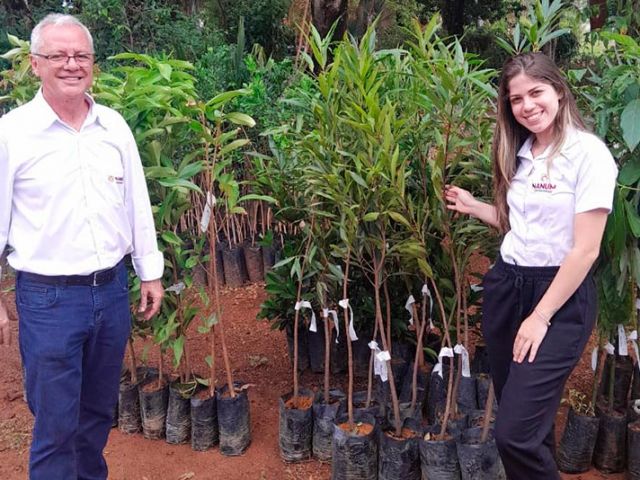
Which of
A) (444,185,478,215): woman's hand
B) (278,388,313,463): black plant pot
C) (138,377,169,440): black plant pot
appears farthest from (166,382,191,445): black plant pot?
(444,185,478,215): woman's hand

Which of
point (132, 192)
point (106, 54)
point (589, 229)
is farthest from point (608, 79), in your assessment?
point (106, 54)

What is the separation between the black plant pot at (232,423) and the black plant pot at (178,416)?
0.19 m

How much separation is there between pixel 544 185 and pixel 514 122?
0.96 ft

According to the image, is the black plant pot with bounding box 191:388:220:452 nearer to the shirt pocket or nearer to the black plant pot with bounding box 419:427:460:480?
the black plant pot with bounding box 419:427:460:480

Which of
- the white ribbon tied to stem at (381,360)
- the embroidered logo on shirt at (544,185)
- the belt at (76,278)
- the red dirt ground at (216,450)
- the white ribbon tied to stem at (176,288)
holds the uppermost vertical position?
the embroidered logo on shirt at (544,185)

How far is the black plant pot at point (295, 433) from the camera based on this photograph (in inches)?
121

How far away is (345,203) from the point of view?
2.66 metres

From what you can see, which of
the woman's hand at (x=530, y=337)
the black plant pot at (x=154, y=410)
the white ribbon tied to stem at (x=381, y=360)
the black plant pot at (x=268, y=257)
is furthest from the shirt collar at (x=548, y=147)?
the black plant pot at (x=268, y=257)

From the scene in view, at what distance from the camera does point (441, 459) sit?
2693 millimetres

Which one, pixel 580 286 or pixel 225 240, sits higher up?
pixel 580 286

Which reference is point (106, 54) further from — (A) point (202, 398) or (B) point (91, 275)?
(B) point (91, 275)

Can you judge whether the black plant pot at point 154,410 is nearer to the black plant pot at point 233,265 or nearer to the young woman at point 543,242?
the young woman at point 543,242

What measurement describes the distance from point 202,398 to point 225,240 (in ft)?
9.86

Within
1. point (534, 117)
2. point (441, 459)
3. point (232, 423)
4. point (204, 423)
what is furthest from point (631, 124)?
point (204, 423)
